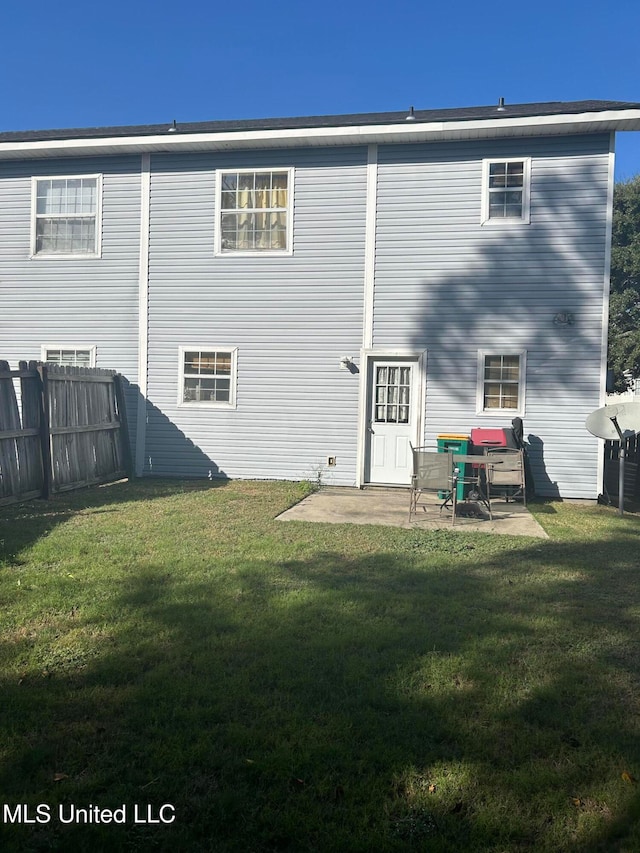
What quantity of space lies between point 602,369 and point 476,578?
19.6 ft

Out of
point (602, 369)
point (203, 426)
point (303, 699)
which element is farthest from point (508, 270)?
point (303, 699)

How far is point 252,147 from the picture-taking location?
38.3ft

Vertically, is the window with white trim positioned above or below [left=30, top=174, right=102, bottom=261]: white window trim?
below

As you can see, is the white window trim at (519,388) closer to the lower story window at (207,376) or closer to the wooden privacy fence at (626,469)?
the wooden privacy fence at (626,469)

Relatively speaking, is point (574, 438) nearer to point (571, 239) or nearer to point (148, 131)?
point (571, 239)

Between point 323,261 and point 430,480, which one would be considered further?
point 323,261

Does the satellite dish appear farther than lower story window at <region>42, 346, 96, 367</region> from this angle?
No

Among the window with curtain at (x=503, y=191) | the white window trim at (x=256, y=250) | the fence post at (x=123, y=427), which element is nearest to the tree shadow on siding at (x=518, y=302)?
the window with curtain at (x=503, y=191)

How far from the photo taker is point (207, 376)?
12.1 meters

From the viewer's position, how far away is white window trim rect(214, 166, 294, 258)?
11688 millimetres

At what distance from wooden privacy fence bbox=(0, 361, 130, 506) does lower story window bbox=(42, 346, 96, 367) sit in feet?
2.68

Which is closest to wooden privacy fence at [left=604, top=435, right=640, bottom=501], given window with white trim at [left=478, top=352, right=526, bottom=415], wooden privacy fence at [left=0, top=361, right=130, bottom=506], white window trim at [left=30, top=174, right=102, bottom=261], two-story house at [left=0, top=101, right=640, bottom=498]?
two-story house at [left=0, top=101, right=640, bottom=498]

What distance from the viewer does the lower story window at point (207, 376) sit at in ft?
39.4

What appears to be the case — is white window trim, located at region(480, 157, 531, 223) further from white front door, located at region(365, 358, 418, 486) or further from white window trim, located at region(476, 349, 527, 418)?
white front door, located at region(365, 358, 418, 486)
